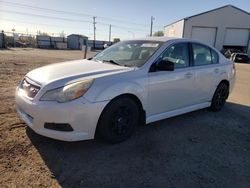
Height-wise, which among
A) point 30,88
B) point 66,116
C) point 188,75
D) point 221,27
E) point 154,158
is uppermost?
point 221,27

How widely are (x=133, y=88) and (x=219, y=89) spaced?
113 inches

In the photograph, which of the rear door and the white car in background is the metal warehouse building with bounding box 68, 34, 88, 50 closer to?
the rear door

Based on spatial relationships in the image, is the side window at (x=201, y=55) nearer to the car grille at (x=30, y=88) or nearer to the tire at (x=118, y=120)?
the tire at (x=118, y=120)

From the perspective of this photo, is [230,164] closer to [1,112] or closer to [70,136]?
[70,136]

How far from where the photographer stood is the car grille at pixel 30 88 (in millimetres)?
3512

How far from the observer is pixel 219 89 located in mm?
5875

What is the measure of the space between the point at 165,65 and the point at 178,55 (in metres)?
0.73

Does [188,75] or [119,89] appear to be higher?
[188,75]

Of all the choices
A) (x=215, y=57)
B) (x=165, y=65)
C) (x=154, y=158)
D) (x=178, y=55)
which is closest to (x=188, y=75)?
(x=178, y=55)

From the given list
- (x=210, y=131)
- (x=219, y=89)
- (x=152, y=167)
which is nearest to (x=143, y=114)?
(x=152, y=167)

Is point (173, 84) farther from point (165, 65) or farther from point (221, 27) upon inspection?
point (221, 27)

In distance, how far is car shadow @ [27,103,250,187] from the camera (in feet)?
9.84

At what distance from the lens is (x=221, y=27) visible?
39.8m

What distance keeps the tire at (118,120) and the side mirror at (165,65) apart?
0.76 m
